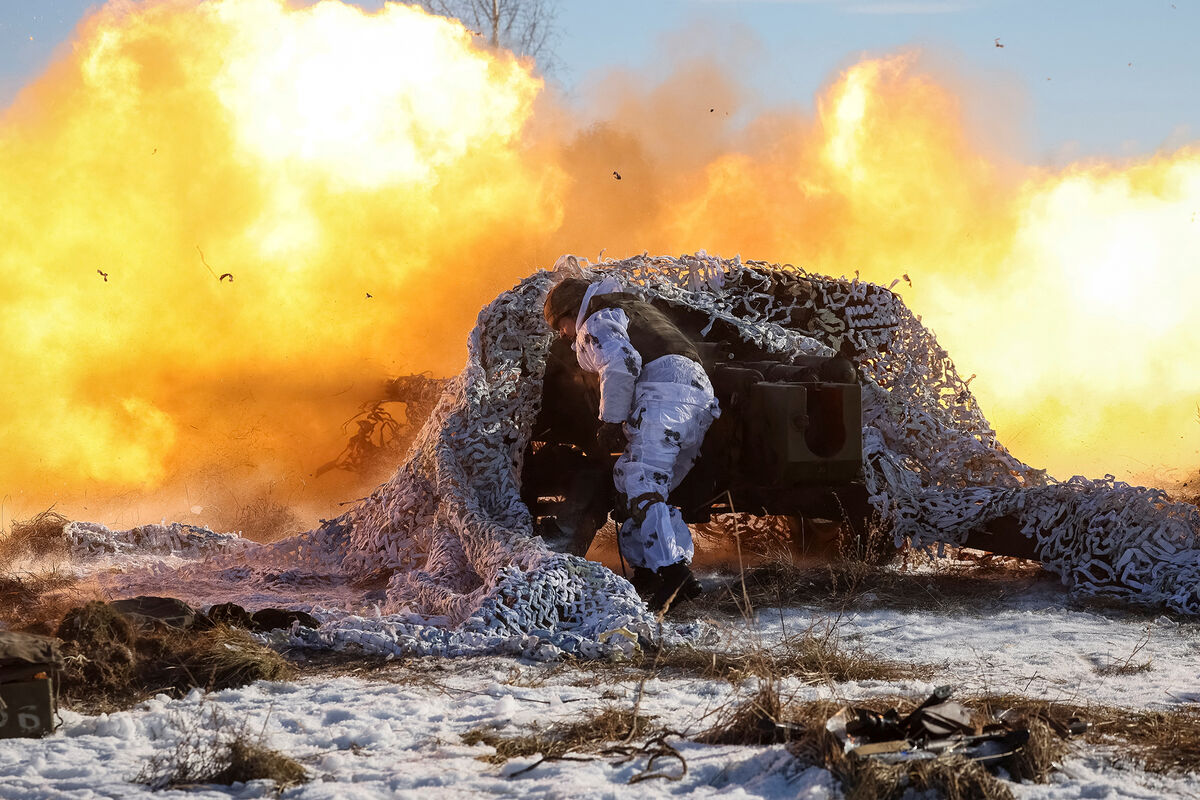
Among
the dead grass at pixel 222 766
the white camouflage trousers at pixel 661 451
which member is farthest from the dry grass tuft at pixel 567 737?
the white camouflage trousers at pixel 661 451

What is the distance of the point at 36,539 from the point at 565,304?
3982 millimetres

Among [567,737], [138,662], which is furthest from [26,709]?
[567,737]

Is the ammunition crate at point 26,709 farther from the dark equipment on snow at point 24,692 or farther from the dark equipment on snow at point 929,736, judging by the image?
the dark equipment on snow at point 929,736

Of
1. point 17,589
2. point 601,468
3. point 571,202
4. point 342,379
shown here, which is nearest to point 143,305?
point 342,379

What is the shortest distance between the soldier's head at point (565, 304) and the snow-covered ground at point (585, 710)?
2.19m

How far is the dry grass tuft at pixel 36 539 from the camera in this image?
337 inches

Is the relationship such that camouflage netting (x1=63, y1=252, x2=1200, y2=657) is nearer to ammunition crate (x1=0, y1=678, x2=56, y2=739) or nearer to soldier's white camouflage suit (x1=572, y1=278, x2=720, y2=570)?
soldier's white camouflage suit (x1=572, y1=278, x2=720, y2=570)

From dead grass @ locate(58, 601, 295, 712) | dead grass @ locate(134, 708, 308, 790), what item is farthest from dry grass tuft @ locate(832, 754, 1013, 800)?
dead grass @ locate(58, 601, 295, 712)

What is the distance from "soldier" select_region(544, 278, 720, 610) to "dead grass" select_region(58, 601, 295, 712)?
2137 mm

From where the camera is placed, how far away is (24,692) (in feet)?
13.5

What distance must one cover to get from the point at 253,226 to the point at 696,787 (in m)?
10.1

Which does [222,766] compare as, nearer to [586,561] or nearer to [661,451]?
[586,561]

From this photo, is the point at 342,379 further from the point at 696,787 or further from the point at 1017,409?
the point at 696,787

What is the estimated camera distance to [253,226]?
12.5m
